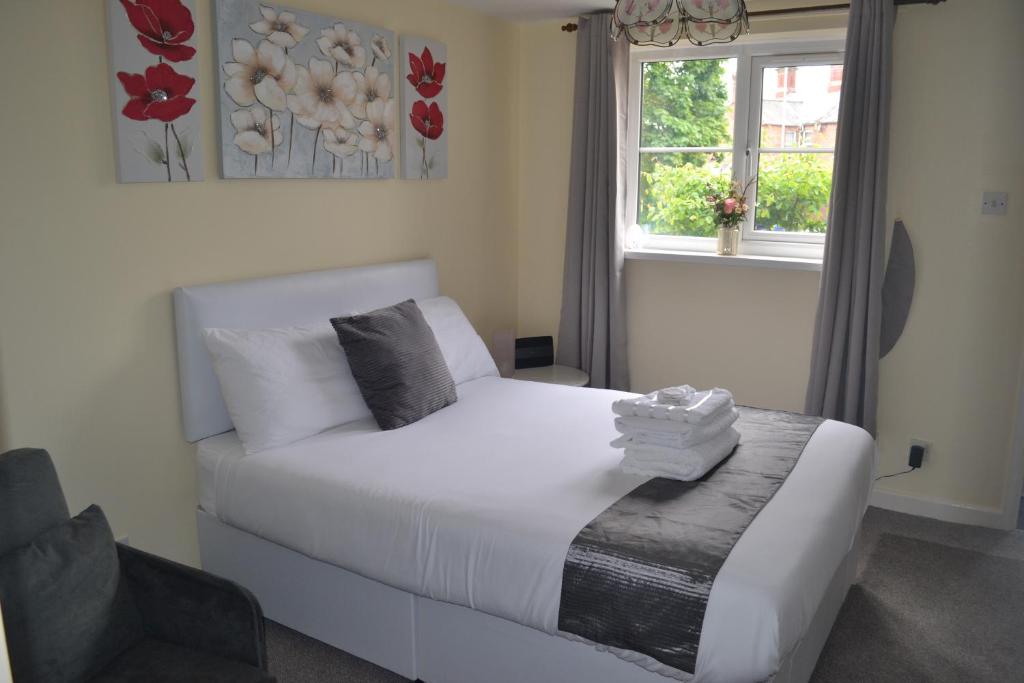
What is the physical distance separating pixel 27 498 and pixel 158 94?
1.48 m

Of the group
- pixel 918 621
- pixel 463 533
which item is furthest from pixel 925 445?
pixel 463 533

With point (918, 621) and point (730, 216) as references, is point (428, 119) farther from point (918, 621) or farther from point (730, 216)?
point (918, 621)

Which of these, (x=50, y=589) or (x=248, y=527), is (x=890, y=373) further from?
(x=50, y=589)

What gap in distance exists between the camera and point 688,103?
177 inches

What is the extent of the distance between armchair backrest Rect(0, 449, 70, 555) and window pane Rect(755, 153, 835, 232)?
3481 mm

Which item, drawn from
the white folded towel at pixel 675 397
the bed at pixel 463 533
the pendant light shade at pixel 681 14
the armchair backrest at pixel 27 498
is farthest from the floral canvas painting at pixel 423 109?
the armchair backrest at pixel 27 498

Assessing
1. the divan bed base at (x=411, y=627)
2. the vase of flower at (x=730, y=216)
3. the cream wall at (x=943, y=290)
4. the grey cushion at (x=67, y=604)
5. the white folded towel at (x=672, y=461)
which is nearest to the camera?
the grey cushion at (x=67, y=604)

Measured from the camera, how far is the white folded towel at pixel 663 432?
265 centimetres

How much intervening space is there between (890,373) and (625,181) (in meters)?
1.68

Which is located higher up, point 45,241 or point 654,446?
point 45,241

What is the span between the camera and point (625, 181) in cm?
464

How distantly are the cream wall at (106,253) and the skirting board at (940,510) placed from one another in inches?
109

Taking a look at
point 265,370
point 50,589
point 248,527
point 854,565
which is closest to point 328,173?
point 265,370

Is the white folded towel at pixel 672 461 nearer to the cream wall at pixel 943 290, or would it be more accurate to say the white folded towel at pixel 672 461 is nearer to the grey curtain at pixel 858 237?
the grey curtain at pixel 858 237
